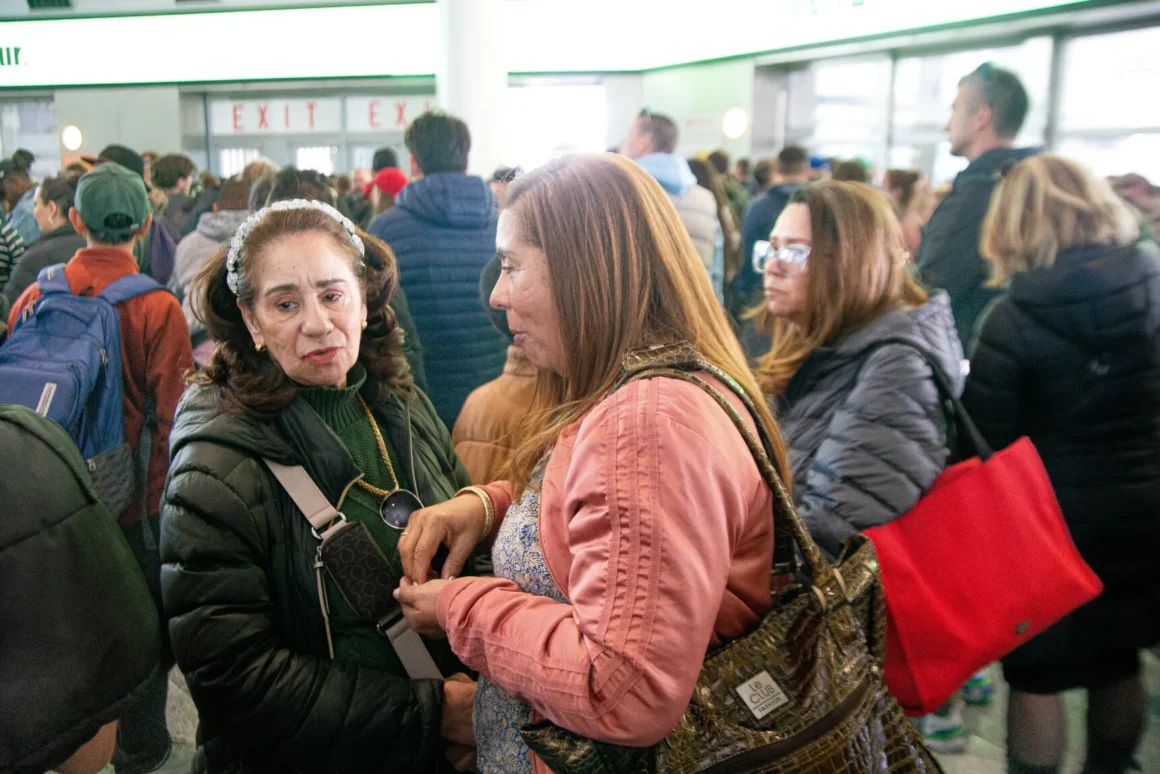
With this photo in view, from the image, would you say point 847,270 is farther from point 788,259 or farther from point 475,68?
point 475,68

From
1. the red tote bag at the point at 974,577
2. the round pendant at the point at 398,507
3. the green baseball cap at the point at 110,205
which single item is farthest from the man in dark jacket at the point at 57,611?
the green baseball cap at the point at 110,205

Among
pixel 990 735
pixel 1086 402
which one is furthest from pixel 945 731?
pixel 1086 402

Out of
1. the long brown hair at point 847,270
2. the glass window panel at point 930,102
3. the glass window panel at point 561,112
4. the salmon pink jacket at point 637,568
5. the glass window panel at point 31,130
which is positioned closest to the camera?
the salmon pink jacket at point 637,568

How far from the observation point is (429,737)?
1.55 meters

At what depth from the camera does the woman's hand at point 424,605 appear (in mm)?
1354

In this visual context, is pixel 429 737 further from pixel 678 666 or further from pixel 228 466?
pixel 678 666

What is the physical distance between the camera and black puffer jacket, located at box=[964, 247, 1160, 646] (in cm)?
231

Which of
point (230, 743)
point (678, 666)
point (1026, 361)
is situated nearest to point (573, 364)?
point (678, 666)

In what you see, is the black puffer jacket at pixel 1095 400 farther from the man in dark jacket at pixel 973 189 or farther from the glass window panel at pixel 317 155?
the glass window panel at pixel 317 155

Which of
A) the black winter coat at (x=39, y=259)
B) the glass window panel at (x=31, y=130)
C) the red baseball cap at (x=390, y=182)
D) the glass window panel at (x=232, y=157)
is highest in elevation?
the glass window panel at (x=31, y=130)

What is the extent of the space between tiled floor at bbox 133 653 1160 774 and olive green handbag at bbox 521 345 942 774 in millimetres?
2086

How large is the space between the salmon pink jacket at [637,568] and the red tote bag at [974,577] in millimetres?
484

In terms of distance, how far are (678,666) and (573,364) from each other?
1.53 ft

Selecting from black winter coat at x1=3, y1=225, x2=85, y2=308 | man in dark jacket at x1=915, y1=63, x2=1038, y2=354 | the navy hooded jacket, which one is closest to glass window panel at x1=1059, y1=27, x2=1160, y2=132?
man in dark jacket at x1=915, y1=63, x2=1038, y2=354
